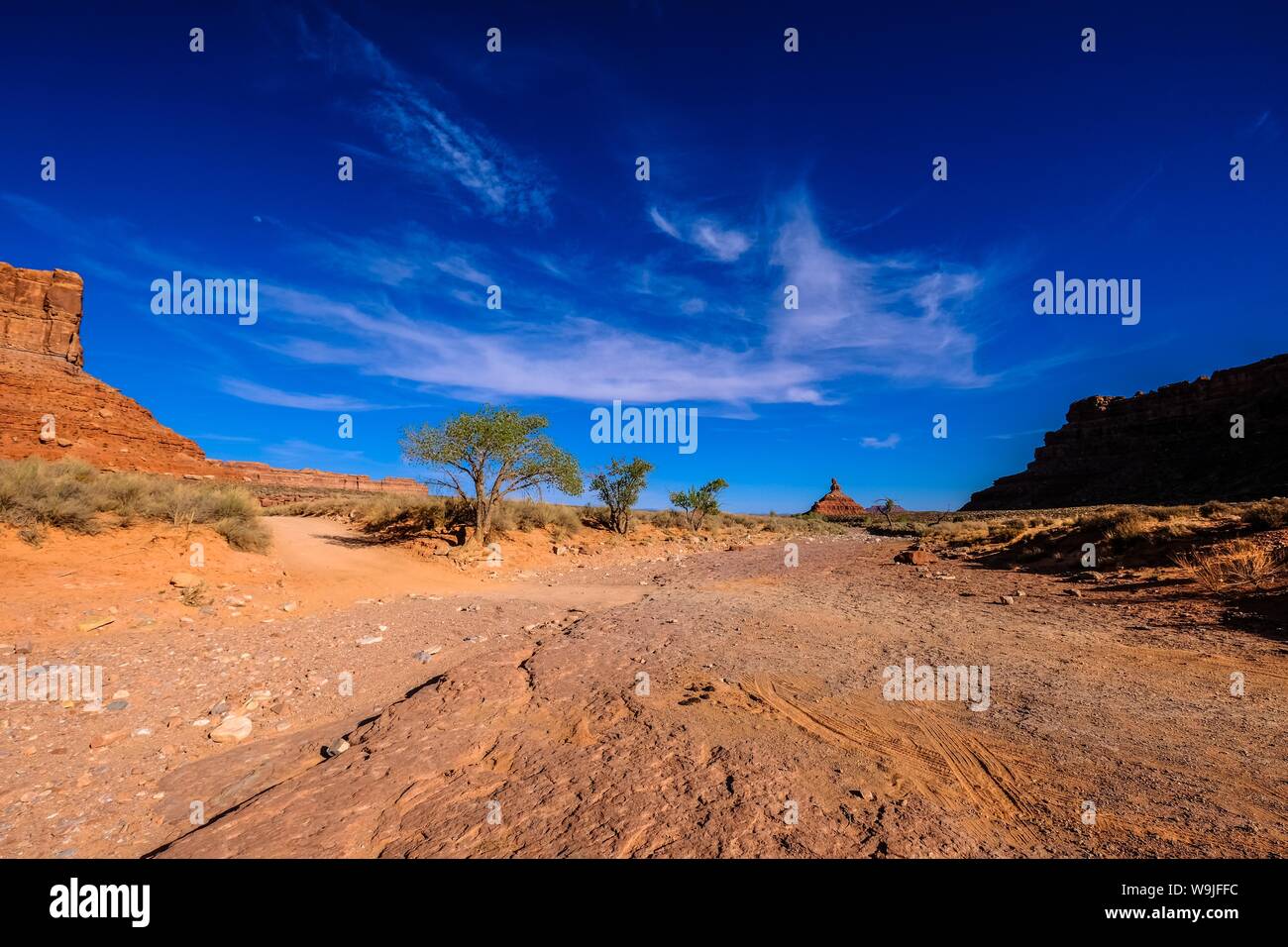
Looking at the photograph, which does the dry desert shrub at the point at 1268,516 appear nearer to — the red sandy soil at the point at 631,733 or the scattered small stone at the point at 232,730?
the red sandy soil at the point at 631,733

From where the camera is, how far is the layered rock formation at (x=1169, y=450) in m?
42.5

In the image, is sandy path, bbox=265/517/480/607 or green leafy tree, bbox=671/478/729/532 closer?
sandy path, bbox=265/517/480/607

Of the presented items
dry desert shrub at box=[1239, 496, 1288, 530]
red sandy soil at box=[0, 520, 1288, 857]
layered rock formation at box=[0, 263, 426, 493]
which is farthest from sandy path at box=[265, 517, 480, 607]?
layered rock formation at box=[0, 263, 426, 493]

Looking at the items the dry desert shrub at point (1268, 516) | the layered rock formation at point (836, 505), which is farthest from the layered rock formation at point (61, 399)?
the layered rock formation at point (836, 505)

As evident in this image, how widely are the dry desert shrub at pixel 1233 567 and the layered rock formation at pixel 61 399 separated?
165ft

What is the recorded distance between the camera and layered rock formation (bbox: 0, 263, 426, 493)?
107ft

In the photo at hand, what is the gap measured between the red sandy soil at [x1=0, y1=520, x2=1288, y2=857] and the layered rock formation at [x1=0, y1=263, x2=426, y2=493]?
38218 millimetres

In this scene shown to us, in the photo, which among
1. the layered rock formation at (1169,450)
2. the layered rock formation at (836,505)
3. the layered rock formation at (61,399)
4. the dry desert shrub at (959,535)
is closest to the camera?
the dry desert shrub at (959,535)

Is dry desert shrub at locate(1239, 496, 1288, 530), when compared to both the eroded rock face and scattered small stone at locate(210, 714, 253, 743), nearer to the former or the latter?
scattered small stone at locate(210, 714, 253, 743)

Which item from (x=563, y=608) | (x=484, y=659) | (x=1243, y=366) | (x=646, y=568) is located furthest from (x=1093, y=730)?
(x=1243, y=366)

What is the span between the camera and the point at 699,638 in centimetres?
686

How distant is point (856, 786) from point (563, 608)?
292 inches

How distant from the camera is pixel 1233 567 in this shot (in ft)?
30.5

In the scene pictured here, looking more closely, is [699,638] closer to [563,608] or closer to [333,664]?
[563,608]
